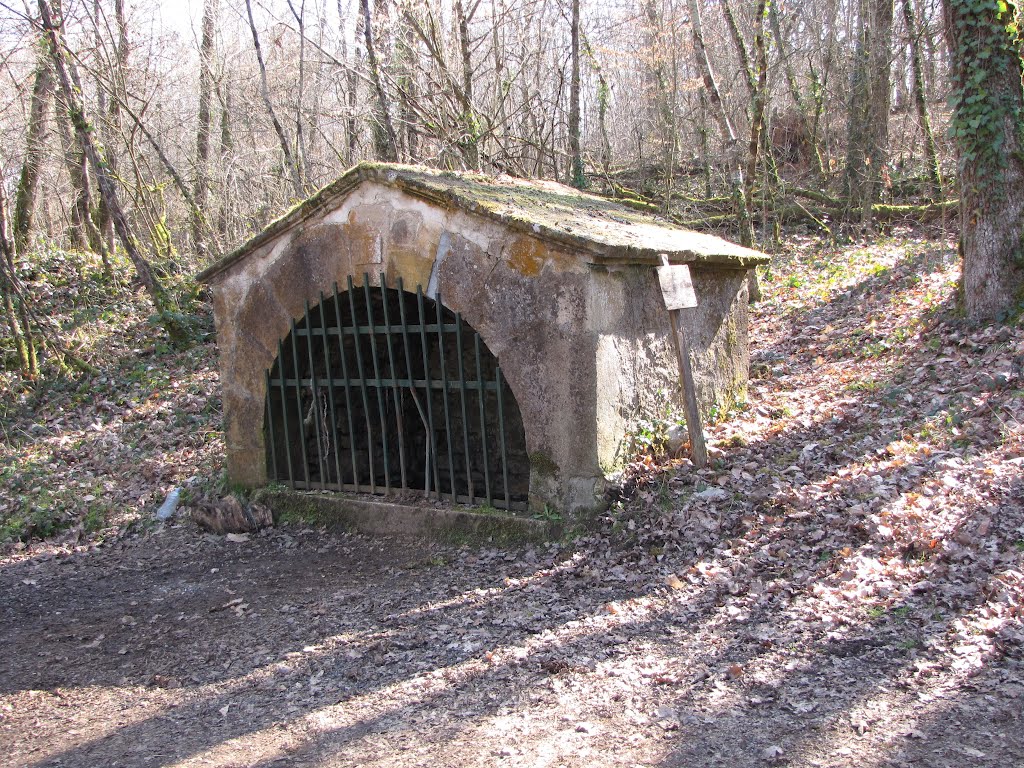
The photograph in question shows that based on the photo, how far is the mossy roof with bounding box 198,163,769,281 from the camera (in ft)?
17.3

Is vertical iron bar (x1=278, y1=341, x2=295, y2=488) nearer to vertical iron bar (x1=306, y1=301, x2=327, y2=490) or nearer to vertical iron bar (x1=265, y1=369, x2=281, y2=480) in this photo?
vertical iron bar (x1=265, y1=369, x2=281, y2=480)

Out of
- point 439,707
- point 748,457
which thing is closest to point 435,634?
point 439,707

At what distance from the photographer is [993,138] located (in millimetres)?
6797

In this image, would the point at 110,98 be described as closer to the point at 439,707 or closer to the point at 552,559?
the point at 552,559

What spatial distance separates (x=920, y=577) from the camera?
155 inches

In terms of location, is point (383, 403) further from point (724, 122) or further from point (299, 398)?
point (724, 122)

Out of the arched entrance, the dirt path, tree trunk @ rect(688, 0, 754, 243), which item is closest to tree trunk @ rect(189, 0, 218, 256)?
the arched entrance

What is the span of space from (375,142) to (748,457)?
25.1ft

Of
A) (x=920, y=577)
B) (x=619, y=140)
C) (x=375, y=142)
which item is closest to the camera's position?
(x=920, y=577)

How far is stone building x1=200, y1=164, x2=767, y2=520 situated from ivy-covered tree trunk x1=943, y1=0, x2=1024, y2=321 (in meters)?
1.78

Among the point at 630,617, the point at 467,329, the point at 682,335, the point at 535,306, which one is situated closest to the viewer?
the point at 630,617

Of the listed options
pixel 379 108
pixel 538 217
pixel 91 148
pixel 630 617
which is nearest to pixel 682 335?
pixel 538 217

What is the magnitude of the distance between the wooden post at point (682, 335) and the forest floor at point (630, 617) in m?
0.18

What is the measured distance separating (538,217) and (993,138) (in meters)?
4.08
